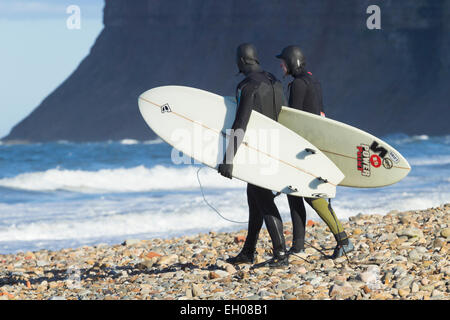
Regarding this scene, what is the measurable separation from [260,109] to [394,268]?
60.0 inches

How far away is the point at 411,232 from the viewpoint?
5816 millimetres

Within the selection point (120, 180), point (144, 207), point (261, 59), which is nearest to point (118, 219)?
point (144, 207)

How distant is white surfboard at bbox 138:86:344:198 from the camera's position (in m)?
4.89

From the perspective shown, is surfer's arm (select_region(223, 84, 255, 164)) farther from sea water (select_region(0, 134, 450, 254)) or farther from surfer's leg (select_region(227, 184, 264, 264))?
sea water (select_region(0, 134, 450, 254))

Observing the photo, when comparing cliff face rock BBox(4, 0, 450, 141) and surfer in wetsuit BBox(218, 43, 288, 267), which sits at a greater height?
cliff face rock BBox(4, 0, 450, 141)

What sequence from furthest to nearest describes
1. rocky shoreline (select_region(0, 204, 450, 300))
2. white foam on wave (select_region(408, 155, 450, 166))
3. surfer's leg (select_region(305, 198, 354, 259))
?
white foam on wave (select_region(408, 155, 450, 166))
surfer's leg (select_region(305, 198, 354, 259))
rocky shoreline (select_region(0, 204, 450, 300))

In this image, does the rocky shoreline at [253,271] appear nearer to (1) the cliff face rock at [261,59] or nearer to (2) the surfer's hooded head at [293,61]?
(2) the surfer's hooded head at [293,61]

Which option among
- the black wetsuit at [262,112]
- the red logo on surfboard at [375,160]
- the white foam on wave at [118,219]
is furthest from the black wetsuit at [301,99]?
the white foam on wave at [118,219]

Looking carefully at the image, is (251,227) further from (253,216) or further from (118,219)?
(118,219)

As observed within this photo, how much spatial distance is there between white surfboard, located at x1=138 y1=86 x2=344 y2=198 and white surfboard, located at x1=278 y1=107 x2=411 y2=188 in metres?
0.12

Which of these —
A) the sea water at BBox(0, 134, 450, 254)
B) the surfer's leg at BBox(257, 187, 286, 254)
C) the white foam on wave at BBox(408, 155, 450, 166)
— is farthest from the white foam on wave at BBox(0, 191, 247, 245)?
the white foam on wave at BBox(408, 155, 450, 166)

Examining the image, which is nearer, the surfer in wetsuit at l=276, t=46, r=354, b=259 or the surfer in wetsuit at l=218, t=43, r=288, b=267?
the surfer in wetsuit at l=218, t=43, r=288, b=267

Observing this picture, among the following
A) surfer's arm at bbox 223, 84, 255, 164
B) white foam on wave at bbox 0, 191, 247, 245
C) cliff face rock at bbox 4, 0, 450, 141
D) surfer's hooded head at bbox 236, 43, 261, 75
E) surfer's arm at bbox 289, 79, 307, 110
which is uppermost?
cliff face rock at bbox 4, 0, 450, 141
